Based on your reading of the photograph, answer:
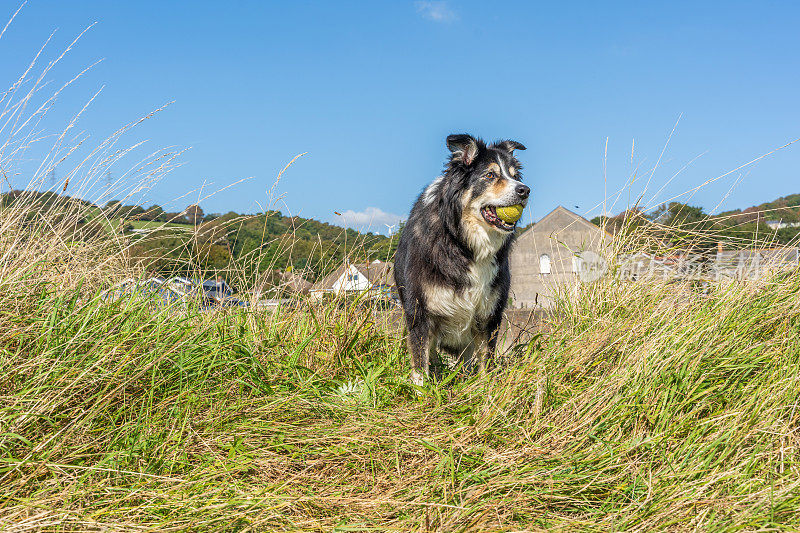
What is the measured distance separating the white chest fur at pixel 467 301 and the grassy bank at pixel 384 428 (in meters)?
0.68

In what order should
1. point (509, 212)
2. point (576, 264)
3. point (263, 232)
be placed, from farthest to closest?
1. point (263, 232)
2. point (576, 264)
3. point (509, 212)

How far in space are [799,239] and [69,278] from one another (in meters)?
5.15

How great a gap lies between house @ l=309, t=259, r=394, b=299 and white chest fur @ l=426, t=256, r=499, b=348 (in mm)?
436

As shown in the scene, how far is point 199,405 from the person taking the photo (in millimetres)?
2500

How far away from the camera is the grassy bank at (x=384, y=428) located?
192cm

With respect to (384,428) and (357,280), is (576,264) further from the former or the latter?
(384,428)

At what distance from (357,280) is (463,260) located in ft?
3.09

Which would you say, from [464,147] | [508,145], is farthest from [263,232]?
[508,145]

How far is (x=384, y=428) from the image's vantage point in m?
2.40

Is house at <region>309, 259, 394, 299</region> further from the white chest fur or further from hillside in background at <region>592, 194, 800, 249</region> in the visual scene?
hillside in background at <region>592, 194, 800, 249</region>

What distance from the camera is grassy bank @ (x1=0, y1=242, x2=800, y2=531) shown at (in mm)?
1924

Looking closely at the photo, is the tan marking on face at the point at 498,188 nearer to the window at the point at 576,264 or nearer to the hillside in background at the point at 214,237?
the window at the point at 576,264

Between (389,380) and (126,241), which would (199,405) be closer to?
(389,380)

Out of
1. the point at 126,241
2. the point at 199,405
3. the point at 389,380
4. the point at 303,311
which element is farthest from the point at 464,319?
the point at 126,241
